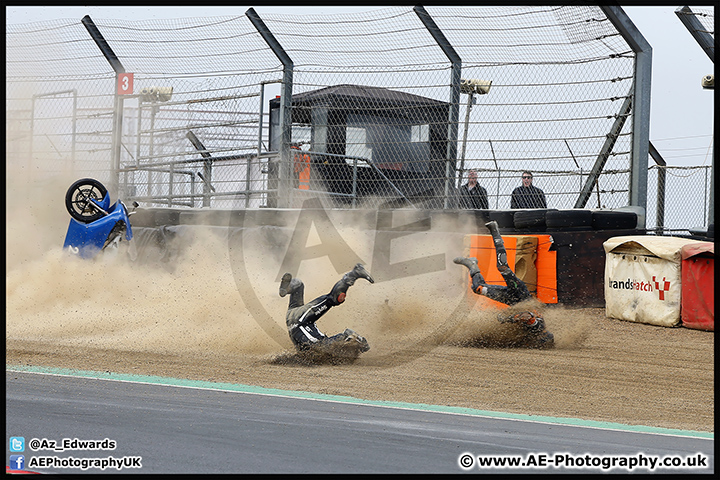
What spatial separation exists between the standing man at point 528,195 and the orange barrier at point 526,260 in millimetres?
457

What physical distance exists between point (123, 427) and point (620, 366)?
14.0ft

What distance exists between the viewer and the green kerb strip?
461 cm

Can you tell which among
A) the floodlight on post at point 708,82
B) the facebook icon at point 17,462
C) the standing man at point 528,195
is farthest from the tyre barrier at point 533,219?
the facebook icon at point 17,462

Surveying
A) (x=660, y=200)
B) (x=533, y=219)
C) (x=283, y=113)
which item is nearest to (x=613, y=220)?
(x=533, y=219)

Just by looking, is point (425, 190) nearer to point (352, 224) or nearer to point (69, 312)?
point (352, 224)

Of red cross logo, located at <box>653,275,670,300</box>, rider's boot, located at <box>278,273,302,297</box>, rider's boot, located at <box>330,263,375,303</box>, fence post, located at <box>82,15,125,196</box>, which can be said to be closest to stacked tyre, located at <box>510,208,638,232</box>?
red cross logo, located at <box>653,275,670,300</box>

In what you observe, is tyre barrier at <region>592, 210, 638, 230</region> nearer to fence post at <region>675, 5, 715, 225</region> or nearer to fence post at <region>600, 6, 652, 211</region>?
fence post at <region>600, 6, 652, 211</region>

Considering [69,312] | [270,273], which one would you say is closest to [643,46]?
[270,273]

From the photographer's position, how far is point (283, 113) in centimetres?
1076

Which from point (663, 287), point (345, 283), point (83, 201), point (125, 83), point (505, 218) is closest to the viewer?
point (345, 283)

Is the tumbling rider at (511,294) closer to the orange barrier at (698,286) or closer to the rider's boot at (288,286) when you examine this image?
the rider's boot at (288,286)

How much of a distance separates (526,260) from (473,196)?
978 mm

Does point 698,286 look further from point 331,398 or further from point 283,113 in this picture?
point 283,113

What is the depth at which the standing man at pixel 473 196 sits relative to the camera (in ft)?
31.2
